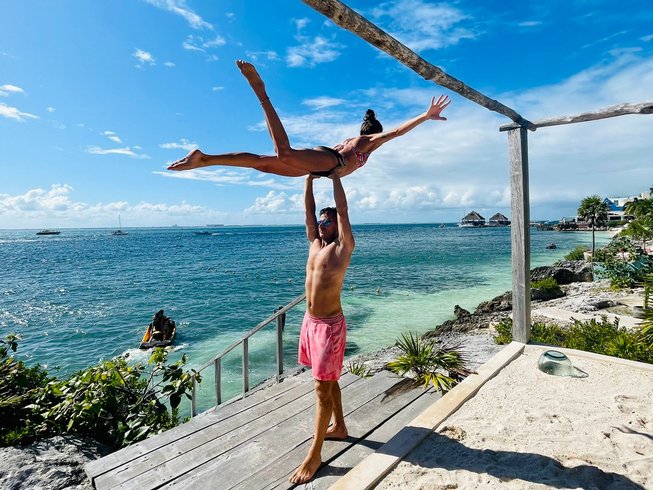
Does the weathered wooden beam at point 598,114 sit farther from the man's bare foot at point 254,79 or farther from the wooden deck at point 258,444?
the man's bare foot at point 254,79

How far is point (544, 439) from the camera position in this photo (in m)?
3.21

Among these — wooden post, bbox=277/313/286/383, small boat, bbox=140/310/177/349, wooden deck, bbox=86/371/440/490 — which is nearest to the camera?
wooden deck, bbox=86/371/440/490

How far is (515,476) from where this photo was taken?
2729 mm

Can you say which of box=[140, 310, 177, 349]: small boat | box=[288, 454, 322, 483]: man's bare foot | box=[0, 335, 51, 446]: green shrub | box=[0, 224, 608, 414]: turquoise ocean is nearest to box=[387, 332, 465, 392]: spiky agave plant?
box=[288, 454, 322, 483]: man's bare foot

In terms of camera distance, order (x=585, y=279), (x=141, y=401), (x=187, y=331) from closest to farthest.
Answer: (x=141, y=401) → (x=187, y=331) → (x=585, y=279)

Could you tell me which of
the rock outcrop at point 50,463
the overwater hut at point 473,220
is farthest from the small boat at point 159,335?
the overwater hut at point 473,220

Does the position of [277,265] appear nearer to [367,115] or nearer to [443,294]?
[443,294]

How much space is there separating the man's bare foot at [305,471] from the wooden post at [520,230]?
4167 mm

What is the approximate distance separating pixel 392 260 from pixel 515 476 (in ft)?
126

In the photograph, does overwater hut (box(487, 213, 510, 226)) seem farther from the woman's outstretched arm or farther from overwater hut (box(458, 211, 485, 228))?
the woman's outstretched arm

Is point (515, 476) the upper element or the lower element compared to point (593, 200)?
lower

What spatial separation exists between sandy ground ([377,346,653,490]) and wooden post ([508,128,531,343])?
4.02ft

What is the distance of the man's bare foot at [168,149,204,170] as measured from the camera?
183 cm

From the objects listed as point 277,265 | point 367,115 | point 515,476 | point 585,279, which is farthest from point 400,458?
point 277,265
